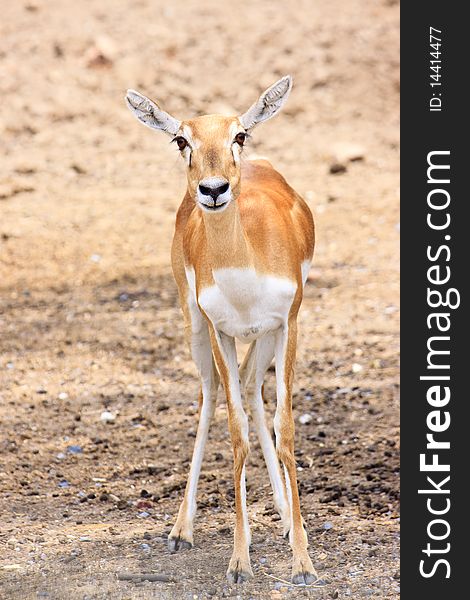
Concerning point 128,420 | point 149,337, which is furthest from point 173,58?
point 128,420

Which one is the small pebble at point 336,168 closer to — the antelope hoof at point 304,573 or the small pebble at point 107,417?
the small pebble at point 107,417

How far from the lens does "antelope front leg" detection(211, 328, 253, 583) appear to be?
5.71 metres

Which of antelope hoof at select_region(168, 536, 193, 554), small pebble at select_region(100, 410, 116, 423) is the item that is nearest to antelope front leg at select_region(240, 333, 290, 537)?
antelope hoof at select_region(168, 536, 193, 554)

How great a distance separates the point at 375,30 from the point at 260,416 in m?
11.5

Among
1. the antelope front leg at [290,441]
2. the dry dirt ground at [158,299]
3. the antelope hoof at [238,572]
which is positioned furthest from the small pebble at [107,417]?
the antelope hoof at [238,572]

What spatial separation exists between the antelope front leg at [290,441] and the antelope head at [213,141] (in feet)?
2.93

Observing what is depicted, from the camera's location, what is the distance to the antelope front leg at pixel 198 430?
616 centimetres

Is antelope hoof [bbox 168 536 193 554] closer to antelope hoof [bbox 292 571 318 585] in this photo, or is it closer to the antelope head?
antelope hoof [bbox 292 571 318 585]

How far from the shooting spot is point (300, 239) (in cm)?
611

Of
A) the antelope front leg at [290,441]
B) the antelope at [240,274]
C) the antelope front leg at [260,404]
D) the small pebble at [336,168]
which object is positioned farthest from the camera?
the small pebble at [336,168]

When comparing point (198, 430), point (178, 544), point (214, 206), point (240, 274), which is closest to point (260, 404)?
Result: point (198, 430)

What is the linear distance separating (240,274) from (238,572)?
157 cm

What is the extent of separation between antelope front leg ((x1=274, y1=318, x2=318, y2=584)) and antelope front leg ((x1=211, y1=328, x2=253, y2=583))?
0.71 feet

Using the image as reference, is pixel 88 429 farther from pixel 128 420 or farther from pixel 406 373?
pixel 406 373
